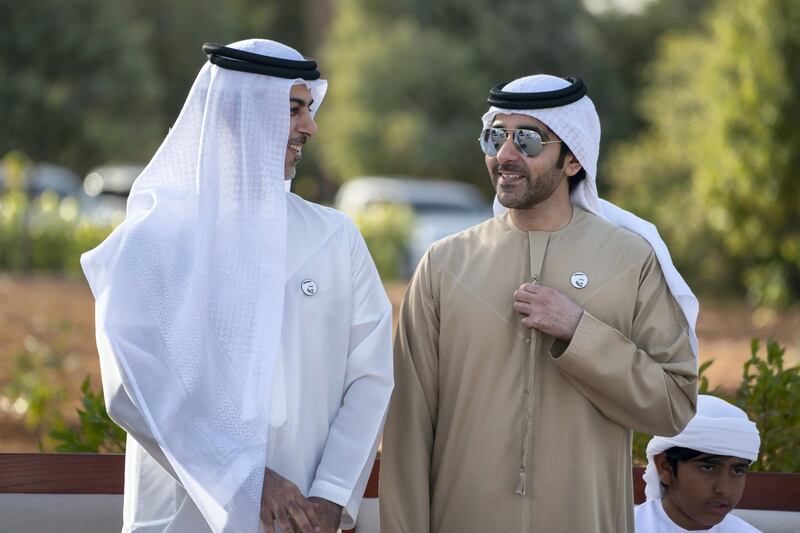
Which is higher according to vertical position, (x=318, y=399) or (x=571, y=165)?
(x=571, y=165)

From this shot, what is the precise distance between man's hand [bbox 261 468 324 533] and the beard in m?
0.95

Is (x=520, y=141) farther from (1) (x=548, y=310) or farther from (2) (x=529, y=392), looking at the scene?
(2) (x=529, y=392)

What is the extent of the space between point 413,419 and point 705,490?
3.33ft

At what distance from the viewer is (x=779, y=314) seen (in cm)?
1733

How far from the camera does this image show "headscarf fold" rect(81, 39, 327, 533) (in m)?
3.21

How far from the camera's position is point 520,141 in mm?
3498

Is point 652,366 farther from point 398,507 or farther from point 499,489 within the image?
point 398,507

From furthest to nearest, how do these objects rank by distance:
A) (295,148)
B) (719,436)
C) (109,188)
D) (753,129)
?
(109,188)
(753,129)
(719,436)
(295,148)

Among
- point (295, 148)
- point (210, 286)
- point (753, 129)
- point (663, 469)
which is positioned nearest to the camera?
point (210, 286)

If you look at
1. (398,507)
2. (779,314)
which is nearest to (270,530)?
(398,507)

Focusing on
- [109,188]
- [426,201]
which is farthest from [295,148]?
[109,188]

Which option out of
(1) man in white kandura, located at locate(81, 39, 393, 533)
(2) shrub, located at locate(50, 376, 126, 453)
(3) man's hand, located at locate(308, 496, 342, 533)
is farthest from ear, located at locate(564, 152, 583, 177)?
(2) shrub, located at locate(50, 376, 126, 453)

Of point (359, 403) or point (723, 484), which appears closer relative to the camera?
point (359, 403)

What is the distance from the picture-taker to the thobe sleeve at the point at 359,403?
331cm
